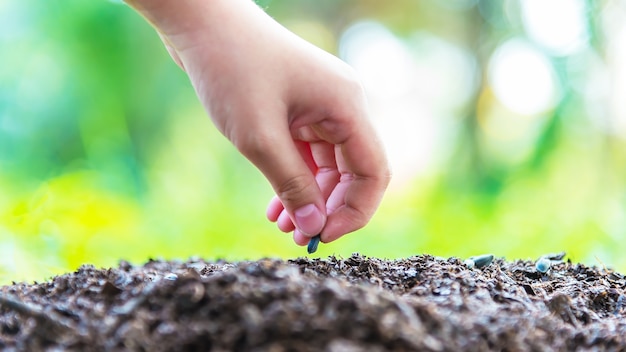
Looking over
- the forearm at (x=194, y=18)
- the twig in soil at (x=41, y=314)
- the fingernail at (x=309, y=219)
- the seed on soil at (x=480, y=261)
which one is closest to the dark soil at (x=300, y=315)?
the twig in soil at (x=41, y=314)

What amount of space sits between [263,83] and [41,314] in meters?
0.42

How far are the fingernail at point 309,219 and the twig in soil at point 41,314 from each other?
1.45ft

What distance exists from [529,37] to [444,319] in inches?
148

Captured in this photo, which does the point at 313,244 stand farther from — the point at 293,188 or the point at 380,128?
the point at 380,128

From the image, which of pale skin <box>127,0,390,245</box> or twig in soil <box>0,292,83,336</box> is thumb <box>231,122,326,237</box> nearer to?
pale skin <box>127,0,390,245</box>

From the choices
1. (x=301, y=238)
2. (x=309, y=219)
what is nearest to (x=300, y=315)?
(x=309, y=219)

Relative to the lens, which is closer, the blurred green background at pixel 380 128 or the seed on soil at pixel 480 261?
the seed on soil at pixel 480 261

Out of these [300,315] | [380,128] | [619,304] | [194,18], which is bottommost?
[300,315]

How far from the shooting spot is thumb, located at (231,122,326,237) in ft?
2.73

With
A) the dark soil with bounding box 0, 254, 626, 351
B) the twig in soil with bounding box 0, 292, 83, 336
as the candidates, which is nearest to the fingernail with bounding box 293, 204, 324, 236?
the dark soil with bounding box 0, 254, 626, 351

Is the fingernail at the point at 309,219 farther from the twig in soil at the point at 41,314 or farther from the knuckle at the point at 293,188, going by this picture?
Result: the twig in soil at the point at 41,314

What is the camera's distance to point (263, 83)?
81 centimetres

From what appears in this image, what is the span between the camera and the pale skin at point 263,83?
2.63 feet

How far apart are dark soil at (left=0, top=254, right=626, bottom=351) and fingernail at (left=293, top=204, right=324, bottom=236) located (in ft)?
0.41
